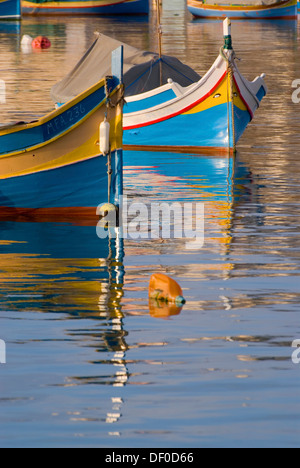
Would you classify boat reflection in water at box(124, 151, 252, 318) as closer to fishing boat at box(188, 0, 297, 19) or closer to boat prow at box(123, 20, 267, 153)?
boat prow at box(123, 20, 267, 153)

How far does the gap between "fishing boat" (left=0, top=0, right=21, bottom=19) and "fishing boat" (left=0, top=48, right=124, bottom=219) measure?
177ft

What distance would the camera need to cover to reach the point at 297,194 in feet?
57.5

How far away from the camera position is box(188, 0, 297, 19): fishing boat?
70375 mm

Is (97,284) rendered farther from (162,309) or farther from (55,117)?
(55,117)

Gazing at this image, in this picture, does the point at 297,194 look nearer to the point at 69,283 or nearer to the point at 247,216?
the point at 247,216

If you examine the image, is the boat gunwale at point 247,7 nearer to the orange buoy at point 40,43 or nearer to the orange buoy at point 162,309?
the orange buoy at point 40,43

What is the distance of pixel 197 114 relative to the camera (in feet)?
71.3

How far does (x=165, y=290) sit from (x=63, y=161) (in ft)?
15.5

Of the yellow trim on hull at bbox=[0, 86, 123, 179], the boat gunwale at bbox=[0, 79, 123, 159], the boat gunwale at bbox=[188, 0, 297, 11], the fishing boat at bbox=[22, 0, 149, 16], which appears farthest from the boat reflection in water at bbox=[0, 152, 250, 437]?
the fishing boat at bbox=[22, 0, 149, 16]

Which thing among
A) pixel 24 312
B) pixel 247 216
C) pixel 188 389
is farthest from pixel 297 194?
pixel 188 389

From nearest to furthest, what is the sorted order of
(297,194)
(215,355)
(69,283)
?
(215,355) < (69,283) < (297,194)

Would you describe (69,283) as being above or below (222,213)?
below
